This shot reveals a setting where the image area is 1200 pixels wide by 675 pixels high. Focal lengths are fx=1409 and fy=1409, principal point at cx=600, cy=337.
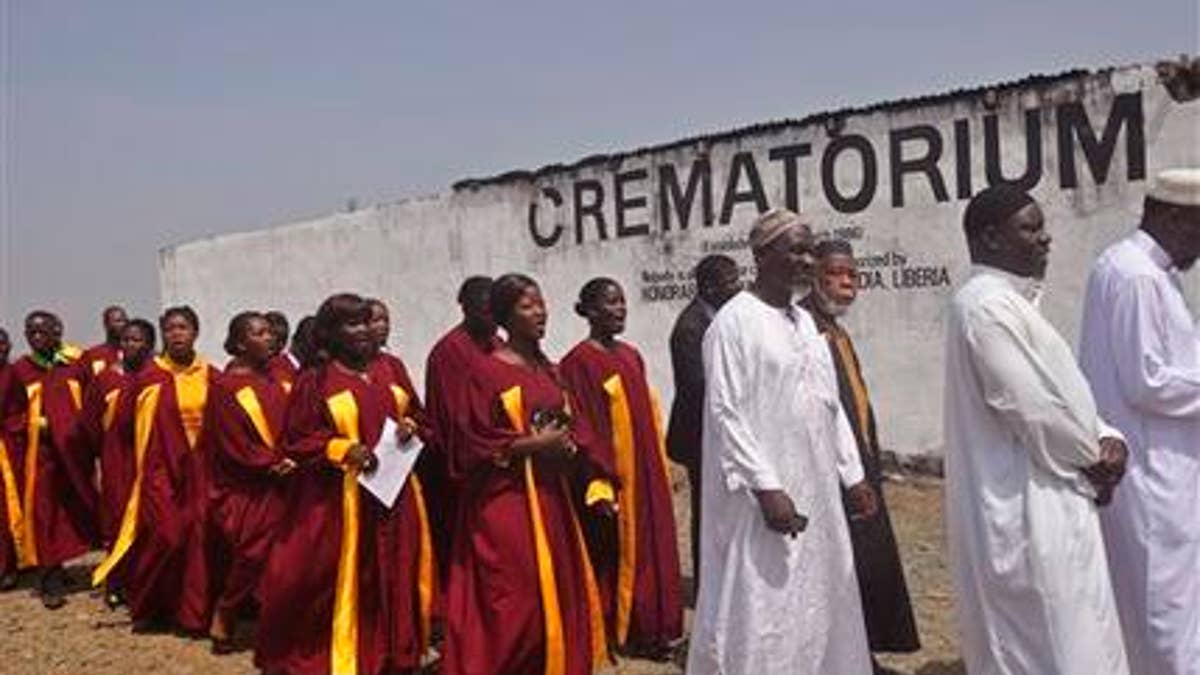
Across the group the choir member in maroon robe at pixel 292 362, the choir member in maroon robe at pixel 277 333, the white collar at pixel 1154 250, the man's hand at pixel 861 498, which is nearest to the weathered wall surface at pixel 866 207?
the choir member in maroon robe at pixel 277 333

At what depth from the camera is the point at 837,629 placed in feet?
14.2

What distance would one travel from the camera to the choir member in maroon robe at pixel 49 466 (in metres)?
8.70

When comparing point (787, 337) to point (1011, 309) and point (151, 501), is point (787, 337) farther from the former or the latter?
point (151, 501)

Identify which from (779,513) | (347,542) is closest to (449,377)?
(347,542)

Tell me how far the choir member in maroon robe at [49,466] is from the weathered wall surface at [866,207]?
5.48 metres

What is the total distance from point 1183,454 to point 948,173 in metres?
6.15

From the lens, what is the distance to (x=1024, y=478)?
3855 millimetres

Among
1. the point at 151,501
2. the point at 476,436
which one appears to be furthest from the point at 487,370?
the point at 151,501

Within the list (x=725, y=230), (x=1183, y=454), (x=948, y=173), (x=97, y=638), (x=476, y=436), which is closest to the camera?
(x=1183, y=454)

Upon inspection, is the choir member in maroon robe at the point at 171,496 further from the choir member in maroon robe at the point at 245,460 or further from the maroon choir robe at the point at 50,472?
the maroon choir robe at the point at 50,472

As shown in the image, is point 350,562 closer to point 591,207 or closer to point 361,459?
point 361,459

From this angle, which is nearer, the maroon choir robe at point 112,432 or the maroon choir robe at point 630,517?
the maroon choir robe at point 630,517

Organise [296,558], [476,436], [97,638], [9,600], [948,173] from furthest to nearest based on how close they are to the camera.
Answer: [948,173]
[9,600]
[97,638]
[296,558]
[476,436]

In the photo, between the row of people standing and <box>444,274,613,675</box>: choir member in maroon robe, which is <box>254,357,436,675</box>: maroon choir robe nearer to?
the row of people standing
